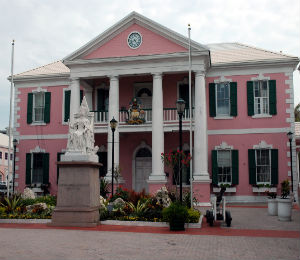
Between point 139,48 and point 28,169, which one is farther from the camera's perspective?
point 28,169

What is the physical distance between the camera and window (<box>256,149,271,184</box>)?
71.7 feet

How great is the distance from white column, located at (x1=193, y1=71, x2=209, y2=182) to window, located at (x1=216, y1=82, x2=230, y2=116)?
2309 millimetres

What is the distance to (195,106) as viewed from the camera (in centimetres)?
2098

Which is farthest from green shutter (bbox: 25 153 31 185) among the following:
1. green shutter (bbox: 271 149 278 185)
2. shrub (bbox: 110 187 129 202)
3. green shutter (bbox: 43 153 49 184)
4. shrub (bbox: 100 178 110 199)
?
green shutter (bbox: 271 149 278 185)

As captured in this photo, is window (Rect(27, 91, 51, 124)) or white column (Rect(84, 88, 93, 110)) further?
window (Rect(27, 91, 51, 124))

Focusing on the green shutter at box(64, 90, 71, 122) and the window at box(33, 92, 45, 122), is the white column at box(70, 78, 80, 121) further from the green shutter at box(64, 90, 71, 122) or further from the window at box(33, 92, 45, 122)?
the window at box(33, 92, 45, 122)

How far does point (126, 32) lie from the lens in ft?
73.7

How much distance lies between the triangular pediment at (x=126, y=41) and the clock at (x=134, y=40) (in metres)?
0.12

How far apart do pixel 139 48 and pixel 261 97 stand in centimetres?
729

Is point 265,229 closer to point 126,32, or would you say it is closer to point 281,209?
point 281,209

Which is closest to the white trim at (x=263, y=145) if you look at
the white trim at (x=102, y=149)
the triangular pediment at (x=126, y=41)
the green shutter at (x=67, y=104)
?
the triangular pediment at (x=126, y=41)

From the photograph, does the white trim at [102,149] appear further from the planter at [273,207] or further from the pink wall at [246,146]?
the planter at [273,207]

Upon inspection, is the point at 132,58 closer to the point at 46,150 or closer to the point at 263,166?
the point at 46,150

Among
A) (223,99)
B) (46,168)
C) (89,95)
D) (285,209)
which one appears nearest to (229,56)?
(223,99)
